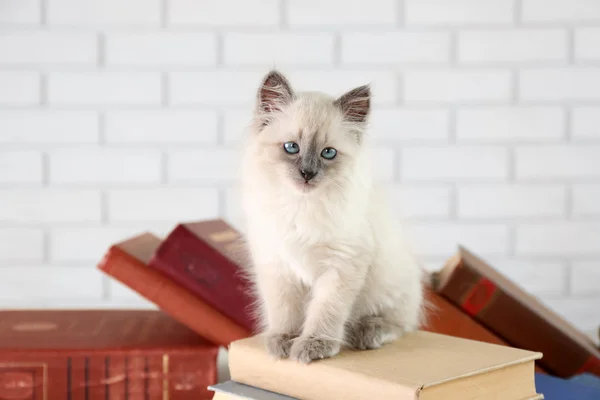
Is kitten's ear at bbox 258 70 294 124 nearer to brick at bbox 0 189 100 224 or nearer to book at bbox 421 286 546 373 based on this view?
book at bbox 421 286 546 373

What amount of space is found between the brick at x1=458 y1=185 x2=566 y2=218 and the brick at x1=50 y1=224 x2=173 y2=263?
775 mm

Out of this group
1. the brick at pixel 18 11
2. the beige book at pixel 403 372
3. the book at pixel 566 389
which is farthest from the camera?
the brick at pixel 18 11

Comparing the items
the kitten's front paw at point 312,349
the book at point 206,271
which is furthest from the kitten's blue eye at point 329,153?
the book at point 206,271

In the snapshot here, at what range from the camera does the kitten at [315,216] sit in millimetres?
945

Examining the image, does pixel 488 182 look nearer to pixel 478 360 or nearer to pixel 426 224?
pixel 426 224

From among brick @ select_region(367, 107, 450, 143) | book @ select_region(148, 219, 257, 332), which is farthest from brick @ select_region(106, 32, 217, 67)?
book @ select_region(148, 219, 257, 332)

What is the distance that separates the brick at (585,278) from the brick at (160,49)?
1.10m

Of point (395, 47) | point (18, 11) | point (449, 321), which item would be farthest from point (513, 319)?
point (18, 11)

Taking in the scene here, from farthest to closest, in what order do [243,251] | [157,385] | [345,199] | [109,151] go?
[109,151], [243,251], [157,385], [345,199]

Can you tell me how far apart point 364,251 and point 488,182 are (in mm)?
963

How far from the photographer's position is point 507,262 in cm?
188

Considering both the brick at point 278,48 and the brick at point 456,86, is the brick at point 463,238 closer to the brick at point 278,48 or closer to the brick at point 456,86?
the brick at point 456,86

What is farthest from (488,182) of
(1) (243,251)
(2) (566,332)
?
(1) (243,251)

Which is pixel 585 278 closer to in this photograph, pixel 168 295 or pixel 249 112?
pixel 249 112
